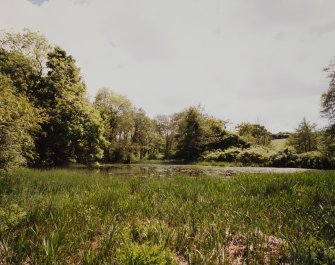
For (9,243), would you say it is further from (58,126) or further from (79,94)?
(79,94)

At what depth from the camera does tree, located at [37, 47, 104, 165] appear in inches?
958

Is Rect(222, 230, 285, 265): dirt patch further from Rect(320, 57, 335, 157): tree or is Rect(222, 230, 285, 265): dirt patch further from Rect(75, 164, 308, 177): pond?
Rect(320, 57, 335, 157): tree

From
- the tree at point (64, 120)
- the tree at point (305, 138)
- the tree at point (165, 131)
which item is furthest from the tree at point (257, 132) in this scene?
the tree at point (64, 120)

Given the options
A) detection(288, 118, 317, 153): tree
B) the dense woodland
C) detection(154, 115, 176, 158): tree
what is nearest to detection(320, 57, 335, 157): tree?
the dense woodland

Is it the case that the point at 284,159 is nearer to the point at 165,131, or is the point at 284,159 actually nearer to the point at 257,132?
the point at 257,132

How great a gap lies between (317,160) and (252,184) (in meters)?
25.0

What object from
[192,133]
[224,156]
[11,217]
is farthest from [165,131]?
[11,217]

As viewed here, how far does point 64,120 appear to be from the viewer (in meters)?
24.5

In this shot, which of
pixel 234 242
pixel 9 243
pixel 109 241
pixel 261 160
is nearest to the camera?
pixel 109 241

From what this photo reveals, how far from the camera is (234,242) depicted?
475 cm

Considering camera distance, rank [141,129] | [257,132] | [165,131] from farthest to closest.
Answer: [165,131] < [257,132] < [141,129]

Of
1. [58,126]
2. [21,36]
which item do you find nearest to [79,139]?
[58,126]

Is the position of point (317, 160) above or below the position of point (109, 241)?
above

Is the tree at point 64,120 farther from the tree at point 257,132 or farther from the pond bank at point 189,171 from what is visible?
the tree at point 257,132
